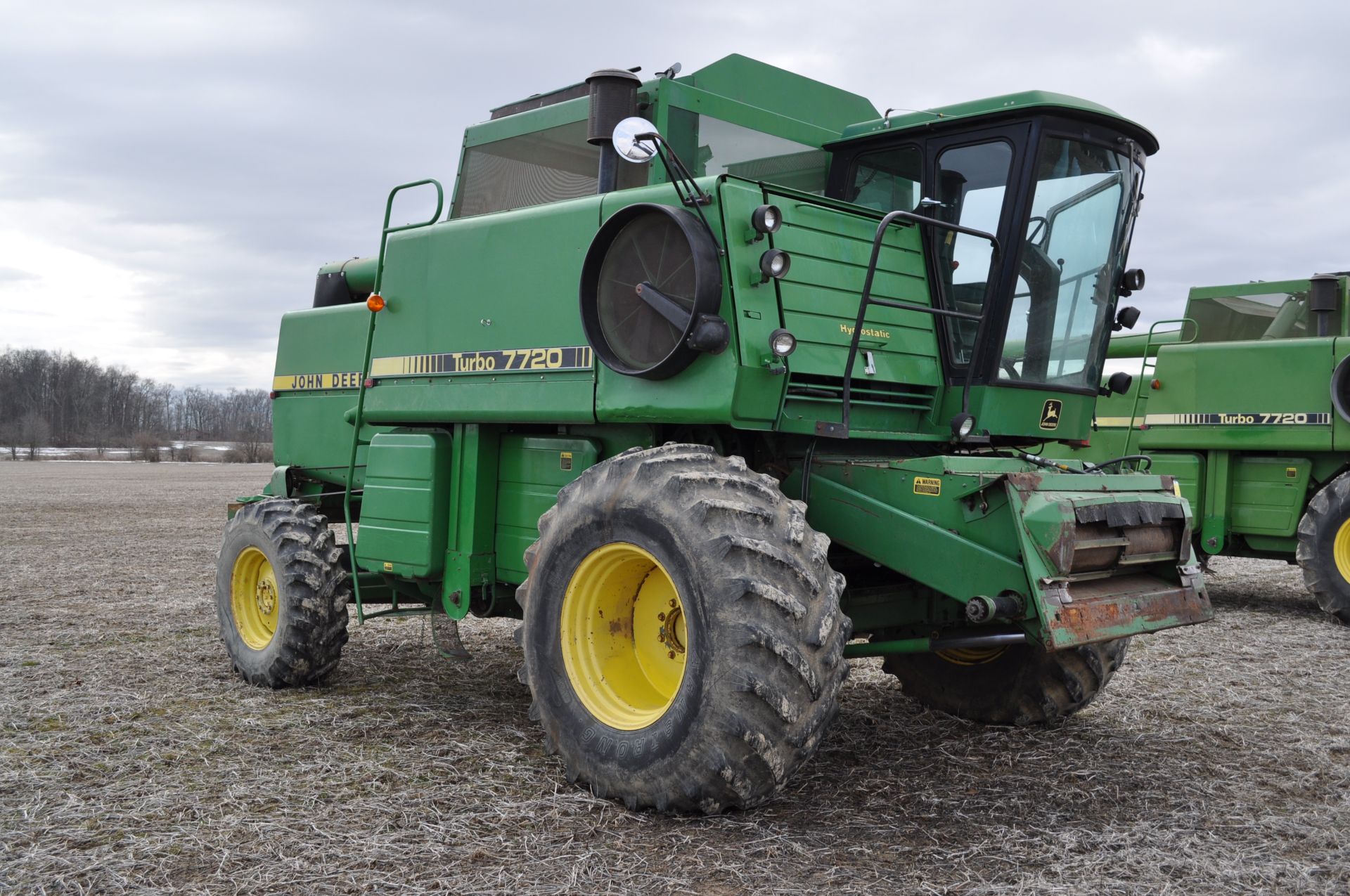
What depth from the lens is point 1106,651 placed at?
5.79 metres

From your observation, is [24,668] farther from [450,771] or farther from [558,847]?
[558,847]

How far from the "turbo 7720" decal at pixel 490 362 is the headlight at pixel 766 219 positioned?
3.43ft

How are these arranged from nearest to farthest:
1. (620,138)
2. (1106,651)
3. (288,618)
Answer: (620,138) → (1106,651) → (288,618)

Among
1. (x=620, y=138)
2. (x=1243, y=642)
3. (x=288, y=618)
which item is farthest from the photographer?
(x=1243, y=642)

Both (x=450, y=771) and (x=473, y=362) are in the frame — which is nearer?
(x=450, y=771)

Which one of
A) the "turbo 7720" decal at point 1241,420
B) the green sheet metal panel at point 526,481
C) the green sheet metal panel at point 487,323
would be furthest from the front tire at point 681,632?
the "turbo 7720" decal at point 1241,420

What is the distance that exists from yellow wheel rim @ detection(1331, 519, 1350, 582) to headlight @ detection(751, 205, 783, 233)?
329 inches

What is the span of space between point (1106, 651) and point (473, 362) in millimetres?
3629

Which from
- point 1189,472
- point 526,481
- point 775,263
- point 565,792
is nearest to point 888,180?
point 775,263

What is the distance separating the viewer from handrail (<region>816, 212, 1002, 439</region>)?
4836 mm

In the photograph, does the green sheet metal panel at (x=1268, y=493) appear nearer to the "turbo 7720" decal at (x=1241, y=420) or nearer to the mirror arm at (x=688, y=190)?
the "turbo 7720" decal at (x=1241, y=420)

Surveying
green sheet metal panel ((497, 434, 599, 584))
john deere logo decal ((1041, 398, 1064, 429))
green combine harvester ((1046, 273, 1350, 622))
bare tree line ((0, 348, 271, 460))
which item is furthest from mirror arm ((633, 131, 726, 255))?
bare tree line ((0, 348, 271, 460))

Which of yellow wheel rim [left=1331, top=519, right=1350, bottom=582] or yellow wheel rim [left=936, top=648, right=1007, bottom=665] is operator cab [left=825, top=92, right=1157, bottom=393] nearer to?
yellow wheel rim [left=936, top=648, right=1007, bottom=665]

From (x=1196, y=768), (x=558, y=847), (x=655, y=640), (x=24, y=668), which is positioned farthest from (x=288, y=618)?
(x=1196, y=768)
